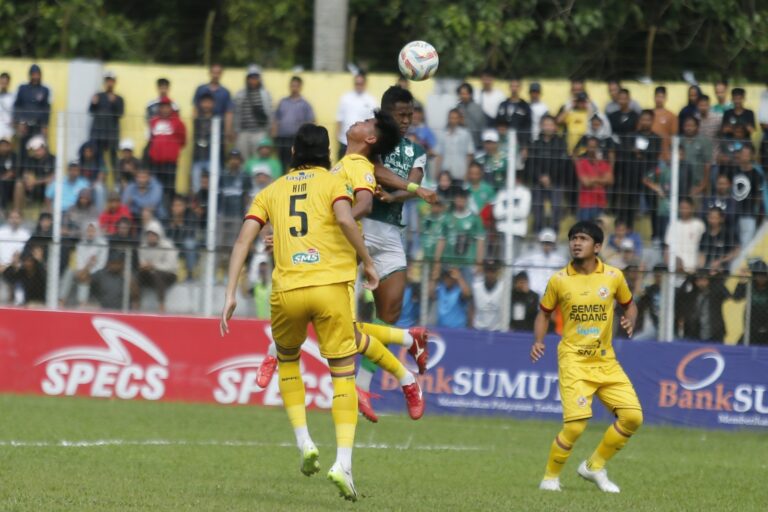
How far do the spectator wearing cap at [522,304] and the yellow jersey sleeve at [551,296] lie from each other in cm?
508

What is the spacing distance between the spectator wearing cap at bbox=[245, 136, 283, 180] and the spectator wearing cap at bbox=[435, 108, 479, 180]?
196cm

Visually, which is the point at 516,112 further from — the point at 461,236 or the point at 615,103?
the point at 461,236

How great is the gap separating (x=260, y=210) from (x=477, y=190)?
7859 millimetres

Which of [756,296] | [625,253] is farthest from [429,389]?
[756,296]

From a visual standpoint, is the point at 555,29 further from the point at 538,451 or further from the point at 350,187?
the point at 350,187

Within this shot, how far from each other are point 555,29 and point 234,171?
7.72 m

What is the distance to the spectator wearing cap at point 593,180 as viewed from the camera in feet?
54.9

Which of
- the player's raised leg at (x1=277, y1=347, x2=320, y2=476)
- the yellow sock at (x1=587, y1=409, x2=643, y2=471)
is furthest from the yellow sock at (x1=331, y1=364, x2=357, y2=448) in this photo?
the yellow sock at (x1=587, y1=409, x2=643, y2=471)

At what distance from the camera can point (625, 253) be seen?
16.6m

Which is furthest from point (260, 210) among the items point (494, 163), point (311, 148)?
point (494, 163)

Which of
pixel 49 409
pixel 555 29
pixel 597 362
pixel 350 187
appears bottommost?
pixel 49 409

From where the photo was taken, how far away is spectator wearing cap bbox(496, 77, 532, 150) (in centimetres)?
1770

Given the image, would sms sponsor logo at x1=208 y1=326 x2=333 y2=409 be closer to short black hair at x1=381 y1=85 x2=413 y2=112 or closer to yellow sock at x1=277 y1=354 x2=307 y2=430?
short black hair at x1=381 y1=85 x2=413 y2=112

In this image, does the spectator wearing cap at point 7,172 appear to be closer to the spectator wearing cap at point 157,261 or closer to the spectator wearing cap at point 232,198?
the spectator wearing cap at point 157,261
